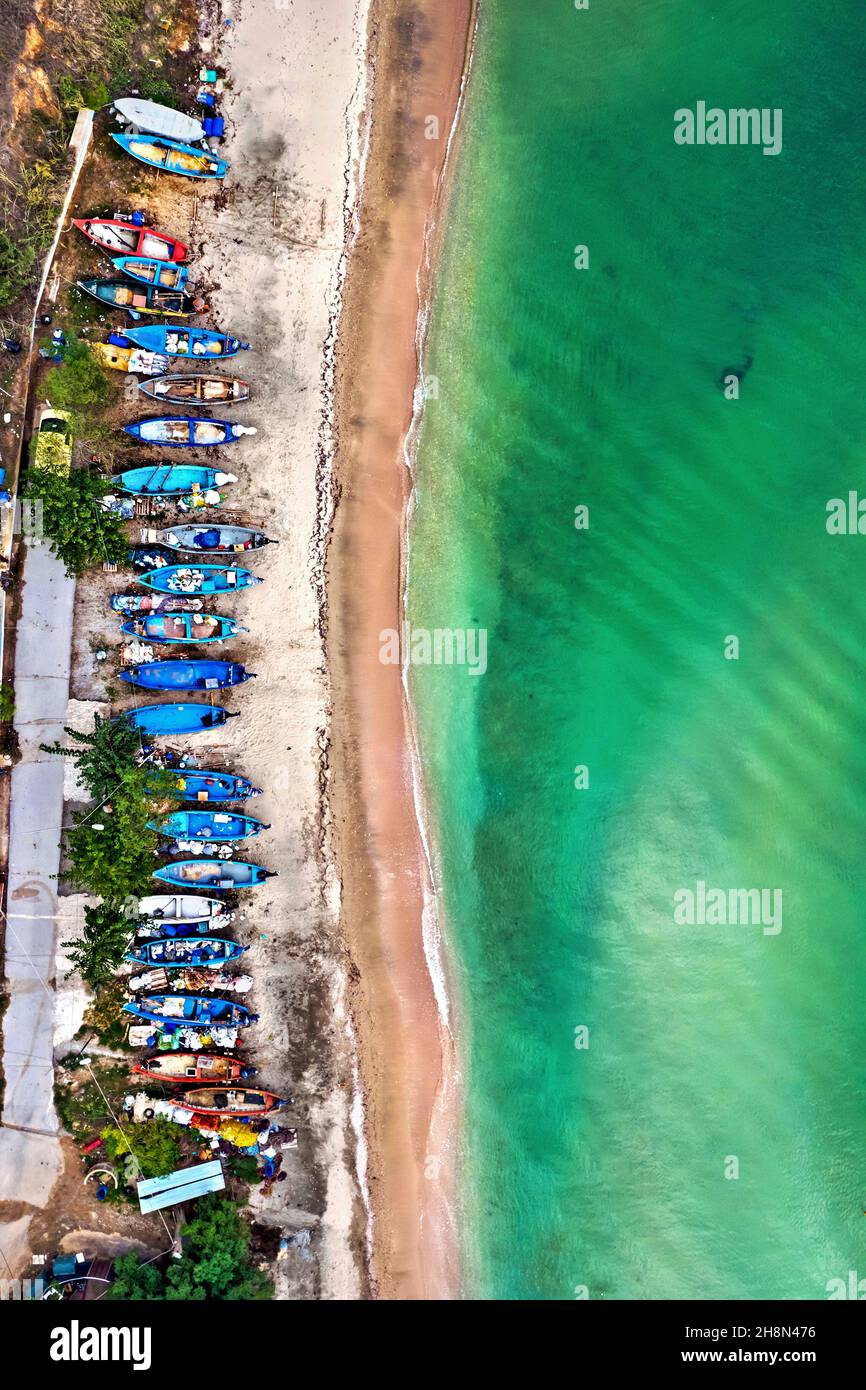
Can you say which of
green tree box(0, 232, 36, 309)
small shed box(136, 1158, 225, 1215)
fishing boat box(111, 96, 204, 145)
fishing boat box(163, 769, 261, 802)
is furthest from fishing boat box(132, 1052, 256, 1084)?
fishing boat box(111, 96, 204, 145)

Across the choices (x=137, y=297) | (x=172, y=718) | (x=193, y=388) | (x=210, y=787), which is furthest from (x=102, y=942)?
(x=137, y=297)

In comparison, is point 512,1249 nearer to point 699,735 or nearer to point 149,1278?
point 149,1278

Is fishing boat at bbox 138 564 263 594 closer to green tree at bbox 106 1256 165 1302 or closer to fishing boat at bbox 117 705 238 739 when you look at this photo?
fishing boat at bbox 117 705 238 739

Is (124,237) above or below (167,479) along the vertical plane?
above

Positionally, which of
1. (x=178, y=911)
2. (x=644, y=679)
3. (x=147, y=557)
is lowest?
(x=178, y=911)

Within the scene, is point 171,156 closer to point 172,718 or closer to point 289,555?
point 289,555

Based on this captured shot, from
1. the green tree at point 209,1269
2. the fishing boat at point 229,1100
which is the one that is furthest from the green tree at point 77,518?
the green tree at point 209,1269

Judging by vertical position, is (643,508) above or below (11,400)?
below
